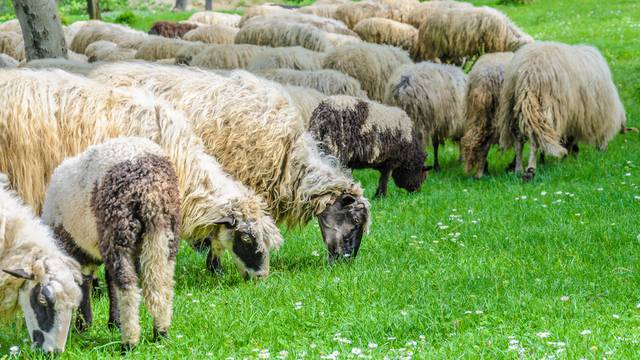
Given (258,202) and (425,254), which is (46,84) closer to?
(258,202)

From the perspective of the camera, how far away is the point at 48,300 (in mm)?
4562

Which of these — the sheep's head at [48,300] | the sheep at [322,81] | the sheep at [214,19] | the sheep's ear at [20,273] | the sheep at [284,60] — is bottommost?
the sheep at [214,19]

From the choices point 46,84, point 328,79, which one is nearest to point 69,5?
point 328,79

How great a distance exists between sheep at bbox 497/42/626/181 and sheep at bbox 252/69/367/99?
189 cm

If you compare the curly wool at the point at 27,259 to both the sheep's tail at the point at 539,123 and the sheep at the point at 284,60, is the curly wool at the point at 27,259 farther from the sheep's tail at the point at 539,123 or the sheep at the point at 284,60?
the sheep at the point at 284,60

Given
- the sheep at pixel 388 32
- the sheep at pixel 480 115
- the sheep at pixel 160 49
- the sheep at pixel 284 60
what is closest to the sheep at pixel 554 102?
the sheep at pixel 480 115

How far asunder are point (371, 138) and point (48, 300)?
5.18 metres

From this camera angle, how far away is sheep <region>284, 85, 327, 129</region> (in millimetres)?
9523

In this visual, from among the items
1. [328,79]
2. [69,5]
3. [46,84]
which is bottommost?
[69,5]

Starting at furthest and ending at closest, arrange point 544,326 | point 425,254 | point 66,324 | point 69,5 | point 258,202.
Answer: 1. point 69,5
2. point 425,254
3. point 258,202
4. point 544,326
5. point 66,324

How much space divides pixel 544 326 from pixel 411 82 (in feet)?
20.2

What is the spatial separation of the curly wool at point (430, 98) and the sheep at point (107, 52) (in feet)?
20.2

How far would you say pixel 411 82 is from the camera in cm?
1087

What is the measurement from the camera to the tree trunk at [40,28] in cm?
1030
